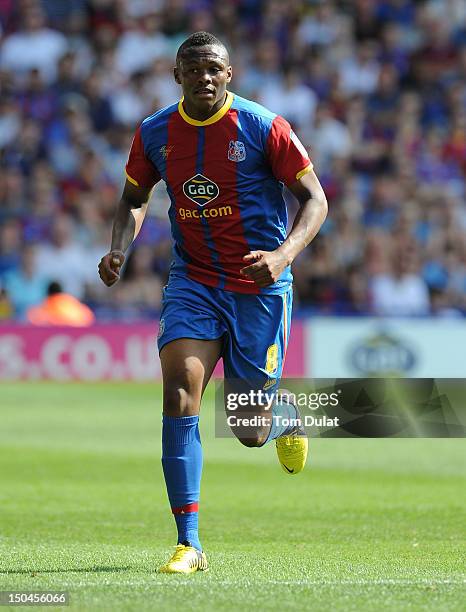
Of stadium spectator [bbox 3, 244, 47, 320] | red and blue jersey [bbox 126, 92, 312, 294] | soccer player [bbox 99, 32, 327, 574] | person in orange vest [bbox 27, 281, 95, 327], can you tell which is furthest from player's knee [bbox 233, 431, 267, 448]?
stadium spectator [bbox 3, 244, 47, 320]

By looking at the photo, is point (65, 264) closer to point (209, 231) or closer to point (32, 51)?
point (32, 51)

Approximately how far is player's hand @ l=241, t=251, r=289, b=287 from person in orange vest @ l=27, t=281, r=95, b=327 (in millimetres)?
12532

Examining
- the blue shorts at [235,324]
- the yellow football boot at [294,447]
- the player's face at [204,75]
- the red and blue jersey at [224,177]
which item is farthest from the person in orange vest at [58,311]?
the player's face at [204,75]

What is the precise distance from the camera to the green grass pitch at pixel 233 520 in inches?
229

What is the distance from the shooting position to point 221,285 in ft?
23.1

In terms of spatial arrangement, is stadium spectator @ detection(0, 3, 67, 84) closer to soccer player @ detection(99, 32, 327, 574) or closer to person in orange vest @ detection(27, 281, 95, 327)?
person in orange vest @ detection(27, 281, 95, 327)

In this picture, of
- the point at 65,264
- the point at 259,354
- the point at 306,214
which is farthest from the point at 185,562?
the point at 65,264

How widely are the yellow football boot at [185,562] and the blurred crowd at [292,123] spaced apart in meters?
13.0

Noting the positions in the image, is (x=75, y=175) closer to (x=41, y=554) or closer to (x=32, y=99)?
(x=32, y=99)

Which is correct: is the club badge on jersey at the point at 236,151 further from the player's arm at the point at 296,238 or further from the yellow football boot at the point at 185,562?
the yellow football boot at the point at 185,562

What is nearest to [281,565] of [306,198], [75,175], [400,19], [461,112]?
[306,198]

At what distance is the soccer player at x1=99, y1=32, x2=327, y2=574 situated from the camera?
668 centimetres

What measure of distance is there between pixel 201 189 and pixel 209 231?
0.76 feet

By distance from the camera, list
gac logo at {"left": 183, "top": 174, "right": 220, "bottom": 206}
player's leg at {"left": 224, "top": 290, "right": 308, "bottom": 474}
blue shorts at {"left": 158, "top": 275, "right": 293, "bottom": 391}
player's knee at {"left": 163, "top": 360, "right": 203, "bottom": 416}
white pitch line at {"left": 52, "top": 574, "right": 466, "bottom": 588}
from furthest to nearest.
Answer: player's leg at {"left": 224, "top": 290, "right": 308, "bottom": 474}, gac logo at {"left": 183, "top": 174, "right": 220, "bottom": 206}, blue shorts at {"left": 158, "top": 275, "right": 293, "bottom": 391}, player's knee at {"left": 163, "top": 360, "right": 203, "bottom": 416}, white pitch line at {"left": 52, "top": 574, "right": 466, "bottom": 588}
